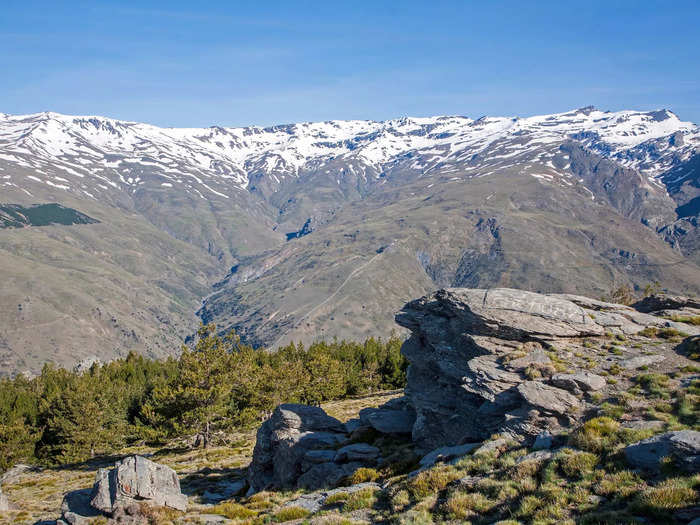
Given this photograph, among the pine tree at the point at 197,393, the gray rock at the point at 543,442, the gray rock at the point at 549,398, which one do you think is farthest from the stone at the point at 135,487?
the pine tree at the point at 197,393

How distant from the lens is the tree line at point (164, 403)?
200 ft

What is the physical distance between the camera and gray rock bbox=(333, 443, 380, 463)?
33.8m

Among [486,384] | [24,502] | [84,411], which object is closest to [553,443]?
[486,384]

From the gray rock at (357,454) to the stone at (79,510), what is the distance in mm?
15984

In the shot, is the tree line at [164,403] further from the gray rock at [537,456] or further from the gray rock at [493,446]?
the gray rock at [537,456]

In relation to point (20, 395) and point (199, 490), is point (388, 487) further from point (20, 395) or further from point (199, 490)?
point (20, 395)

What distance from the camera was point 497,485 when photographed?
69.7 ft

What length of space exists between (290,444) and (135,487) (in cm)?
1223

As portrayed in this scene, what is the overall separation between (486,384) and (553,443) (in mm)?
7220

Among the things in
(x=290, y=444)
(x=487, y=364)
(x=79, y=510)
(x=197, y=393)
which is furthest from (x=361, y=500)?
(x=197, y=393)

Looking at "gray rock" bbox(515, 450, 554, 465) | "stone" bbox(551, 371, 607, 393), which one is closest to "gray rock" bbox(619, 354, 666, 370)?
"stone" bbox(551, 371, 607, 393)

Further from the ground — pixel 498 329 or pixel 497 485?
pixel 498 329

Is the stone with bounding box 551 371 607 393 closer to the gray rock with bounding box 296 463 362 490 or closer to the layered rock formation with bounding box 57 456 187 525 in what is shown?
the gray rock with bounding box 296 463 362 490

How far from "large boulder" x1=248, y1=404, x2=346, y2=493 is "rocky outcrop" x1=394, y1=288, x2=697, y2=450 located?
26.0ft
